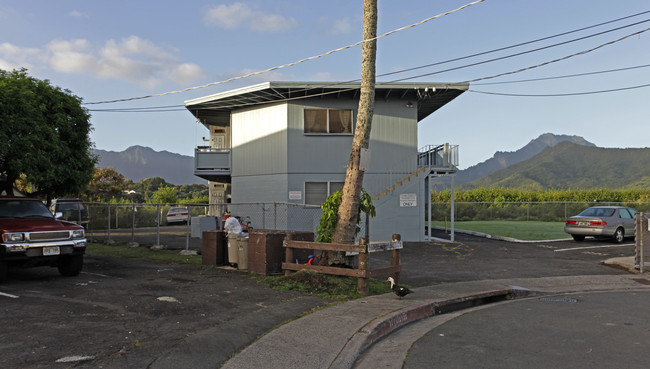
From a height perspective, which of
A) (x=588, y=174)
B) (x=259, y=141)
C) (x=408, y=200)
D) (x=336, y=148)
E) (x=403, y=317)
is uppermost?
(x=588, y=174)

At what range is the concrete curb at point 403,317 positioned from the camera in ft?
19.2

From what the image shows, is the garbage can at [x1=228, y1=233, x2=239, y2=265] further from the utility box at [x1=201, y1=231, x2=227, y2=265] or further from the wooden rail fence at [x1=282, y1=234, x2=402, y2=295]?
the wooden rail fence at [x1=282, y1=234, x2=402, y2=295]

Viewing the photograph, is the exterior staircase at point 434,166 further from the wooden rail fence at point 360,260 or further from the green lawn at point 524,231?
the wooden rail fence at point 360,260

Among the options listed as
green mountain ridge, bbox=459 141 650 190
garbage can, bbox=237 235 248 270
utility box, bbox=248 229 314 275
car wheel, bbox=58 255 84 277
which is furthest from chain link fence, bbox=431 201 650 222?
green mountain ridge, bbox=459 141 650 190

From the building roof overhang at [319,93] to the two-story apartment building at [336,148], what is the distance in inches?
1.7

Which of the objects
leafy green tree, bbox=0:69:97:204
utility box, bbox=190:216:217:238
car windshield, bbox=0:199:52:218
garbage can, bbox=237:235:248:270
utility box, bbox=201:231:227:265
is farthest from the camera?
utility box, bbox=190:216:217:238

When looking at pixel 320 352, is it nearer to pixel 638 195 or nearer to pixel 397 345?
pixel 397 345

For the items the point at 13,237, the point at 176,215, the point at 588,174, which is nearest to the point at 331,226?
the point at 13,237

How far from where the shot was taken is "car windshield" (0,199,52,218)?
37.0 feet

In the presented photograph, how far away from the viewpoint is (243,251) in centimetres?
1245

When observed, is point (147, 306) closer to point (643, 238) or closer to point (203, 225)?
point (643, 238)

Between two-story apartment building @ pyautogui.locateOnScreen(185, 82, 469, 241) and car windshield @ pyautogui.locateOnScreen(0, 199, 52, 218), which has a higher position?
two-story apartment building @ pyautogui.locateOnScreen(185, 82, 469, 241)

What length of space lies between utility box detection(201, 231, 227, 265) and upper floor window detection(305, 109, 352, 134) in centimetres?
999

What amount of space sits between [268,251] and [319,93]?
1188 cm
